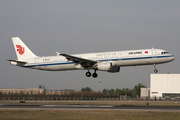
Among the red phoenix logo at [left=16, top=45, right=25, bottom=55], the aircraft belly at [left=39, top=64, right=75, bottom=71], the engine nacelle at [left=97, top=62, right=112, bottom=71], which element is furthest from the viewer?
the red phoenix logo at [left=16, top=45, right=25, bottom=55]

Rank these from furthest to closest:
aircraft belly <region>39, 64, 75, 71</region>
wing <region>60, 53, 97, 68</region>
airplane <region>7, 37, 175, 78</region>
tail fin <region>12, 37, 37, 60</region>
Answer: tail fin <region>12, 37, 37, 60</region> → aircraft belly <region>39, 64, 75, 71</region> → wing <region>60, 53, 97, 68</region> → airplane <region>7, 37, 175, 78</region>

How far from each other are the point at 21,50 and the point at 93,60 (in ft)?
60.2

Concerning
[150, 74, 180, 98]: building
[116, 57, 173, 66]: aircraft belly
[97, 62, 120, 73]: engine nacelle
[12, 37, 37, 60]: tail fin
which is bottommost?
[150, 74, 180, 98]: building

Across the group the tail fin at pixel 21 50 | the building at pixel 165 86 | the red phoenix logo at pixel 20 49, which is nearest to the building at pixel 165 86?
the building at pixel 165 86

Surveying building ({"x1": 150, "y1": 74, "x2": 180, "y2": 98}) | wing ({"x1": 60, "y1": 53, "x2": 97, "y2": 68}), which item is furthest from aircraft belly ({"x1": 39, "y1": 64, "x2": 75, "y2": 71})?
building ({"x1": 150, "y1": 74, "x2": 180, "y2": 98})

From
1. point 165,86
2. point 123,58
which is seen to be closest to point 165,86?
point 165,86

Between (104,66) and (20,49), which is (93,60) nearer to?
(104,66)

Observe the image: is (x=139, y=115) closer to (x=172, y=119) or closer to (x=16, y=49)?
(x=172, y=119)

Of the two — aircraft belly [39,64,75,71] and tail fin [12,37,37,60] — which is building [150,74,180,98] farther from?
tail fin [12,37,37,60]

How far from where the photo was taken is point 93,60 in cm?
5622

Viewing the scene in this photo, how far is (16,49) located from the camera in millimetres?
66312

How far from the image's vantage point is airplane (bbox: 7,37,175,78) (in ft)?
172

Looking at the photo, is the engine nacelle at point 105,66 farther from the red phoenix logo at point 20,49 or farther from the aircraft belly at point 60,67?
the red phoenix logo at point 20,49

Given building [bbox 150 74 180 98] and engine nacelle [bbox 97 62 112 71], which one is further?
building [bbox 150 74 180 98]
